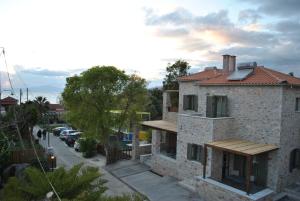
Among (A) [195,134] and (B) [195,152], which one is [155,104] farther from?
(A) [195,134]

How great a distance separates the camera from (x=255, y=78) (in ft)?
63.1

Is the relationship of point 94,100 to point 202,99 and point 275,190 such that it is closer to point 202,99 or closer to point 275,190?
point 202,99

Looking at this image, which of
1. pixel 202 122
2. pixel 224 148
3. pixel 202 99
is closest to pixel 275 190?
pixel 224 148

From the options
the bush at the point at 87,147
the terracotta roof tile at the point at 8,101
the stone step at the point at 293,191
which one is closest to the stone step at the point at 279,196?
the stone step at the point at 293,191

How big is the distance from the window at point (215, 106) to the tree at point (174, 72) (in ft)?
50.8

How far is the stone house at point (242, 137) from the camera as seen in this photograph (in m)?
17.5

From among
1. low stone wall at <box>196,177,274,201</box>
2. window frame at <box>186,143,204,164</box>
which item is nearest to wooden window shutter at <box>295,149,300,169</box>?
low stone wall at <box>196,177,274,201</box>

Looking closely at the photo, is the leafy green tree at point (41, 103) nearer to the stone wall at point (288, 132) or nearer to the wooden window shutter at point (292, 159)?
the stone wall at point (288, 132)

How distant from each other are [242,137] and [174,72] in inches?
744

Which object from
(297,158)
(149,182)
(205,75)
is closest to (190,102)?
(205,75)

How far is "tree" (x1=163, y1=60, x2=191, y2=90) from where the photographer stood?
120 feet

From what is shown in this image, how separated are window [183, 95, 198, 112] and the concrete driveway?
20.1 feet

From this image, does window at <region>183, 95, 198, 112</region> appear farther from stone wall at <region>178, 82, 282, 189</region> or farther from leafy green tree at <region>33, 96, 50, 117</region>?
leafy green tree at <region>33, 96, 50, 117</region>

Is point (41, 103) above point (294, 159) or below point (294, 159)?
above
